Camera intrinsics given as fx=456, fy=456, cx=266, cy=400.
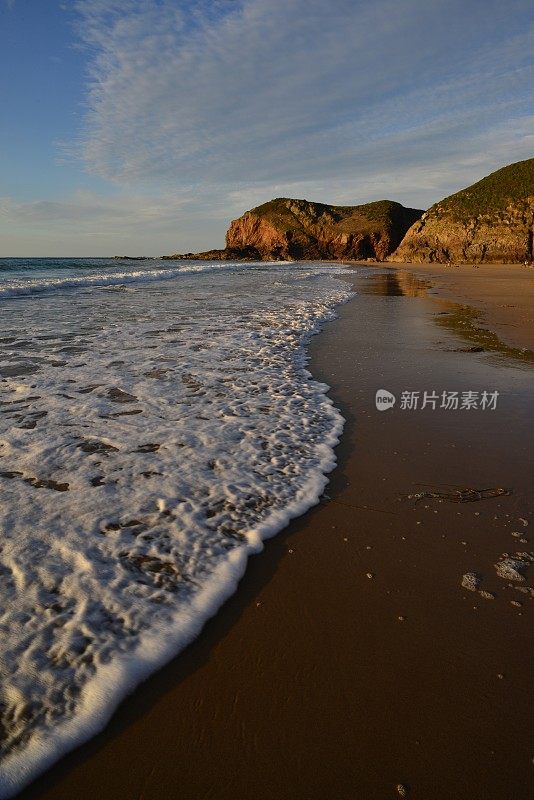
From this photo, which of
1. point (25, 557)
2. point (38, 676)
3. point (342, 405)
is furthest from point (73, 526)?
point (342, 405)

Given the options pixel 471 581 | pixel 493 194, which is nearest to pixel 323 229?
pixel 493 194

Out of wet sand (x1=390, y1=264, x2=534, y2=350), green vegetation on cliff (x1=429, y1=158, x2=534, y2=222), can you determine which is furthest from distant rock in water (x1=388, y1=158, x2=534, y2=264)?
wet sand (x1=390, y1=264, x2=534, y2=350)

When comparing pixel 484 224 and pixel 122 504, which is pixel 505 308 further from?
pixel 484 224

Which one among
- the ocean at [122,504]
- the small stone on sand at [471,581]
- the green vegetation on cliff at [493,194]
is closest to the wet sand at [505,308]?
the ocean at [122,504]

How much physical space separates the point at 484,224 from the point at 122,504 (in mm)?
53968

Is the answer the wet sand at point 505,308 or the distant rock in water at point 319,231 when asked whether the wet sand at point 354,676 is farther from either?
the distant rock in water at point 319,231

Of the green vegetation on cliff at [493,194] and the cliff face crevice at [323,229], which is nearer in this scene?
the green vegetation on cliff at [493,194]

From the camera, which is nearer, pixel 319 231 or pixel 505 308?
pixel 505 308

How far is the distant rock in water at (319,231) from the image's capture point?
82.6 meters

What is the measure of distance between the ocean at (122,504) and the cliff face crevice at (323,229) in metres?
81.7

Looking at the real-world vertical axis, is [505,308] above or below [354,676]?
below

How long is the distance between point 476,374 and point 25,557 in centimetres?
527

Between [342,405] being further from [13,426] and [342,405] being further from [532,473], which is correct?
[13,426]

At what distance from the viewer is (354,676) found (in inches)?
71.1
